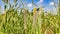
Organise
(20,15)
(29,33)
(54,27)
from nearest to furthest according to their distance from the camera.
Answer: (29,33), (54,27), (20,15)

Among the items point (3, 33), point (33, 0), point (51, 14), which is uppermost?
point (33, 0)

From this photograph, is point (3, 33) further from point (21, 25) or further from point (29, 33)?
point (29, 33)

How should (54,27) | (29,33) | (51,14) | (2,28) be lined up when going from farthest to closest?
(51,14)
(2,28)
(54,27)
(29,33)

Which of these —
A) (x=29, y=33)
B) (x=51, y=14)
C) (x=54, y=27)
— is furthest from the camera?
(x=51, y=14)

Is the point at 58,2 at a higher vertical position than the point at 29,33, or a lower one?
higher

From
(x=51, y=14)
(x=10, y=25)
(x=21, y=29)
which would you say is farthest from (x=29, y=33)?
(x=51, y=14)

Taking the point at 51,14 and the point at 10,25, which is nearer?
the point at 10,25

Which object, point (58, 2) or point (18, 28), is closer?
point (58, 2)

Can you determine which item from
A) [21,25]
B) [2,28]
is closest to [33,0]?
[21,25]

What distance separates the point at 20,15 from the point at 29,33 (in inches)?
20.0

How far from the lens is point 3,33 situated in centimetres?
201

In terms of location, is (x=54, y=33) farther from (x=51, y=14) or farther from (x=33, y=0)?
(x=51, y=14)

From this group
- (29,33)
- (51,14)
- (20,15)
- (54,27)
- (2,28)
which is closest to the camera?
(29,33)

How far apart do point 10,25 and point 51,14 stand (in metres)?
0.63
